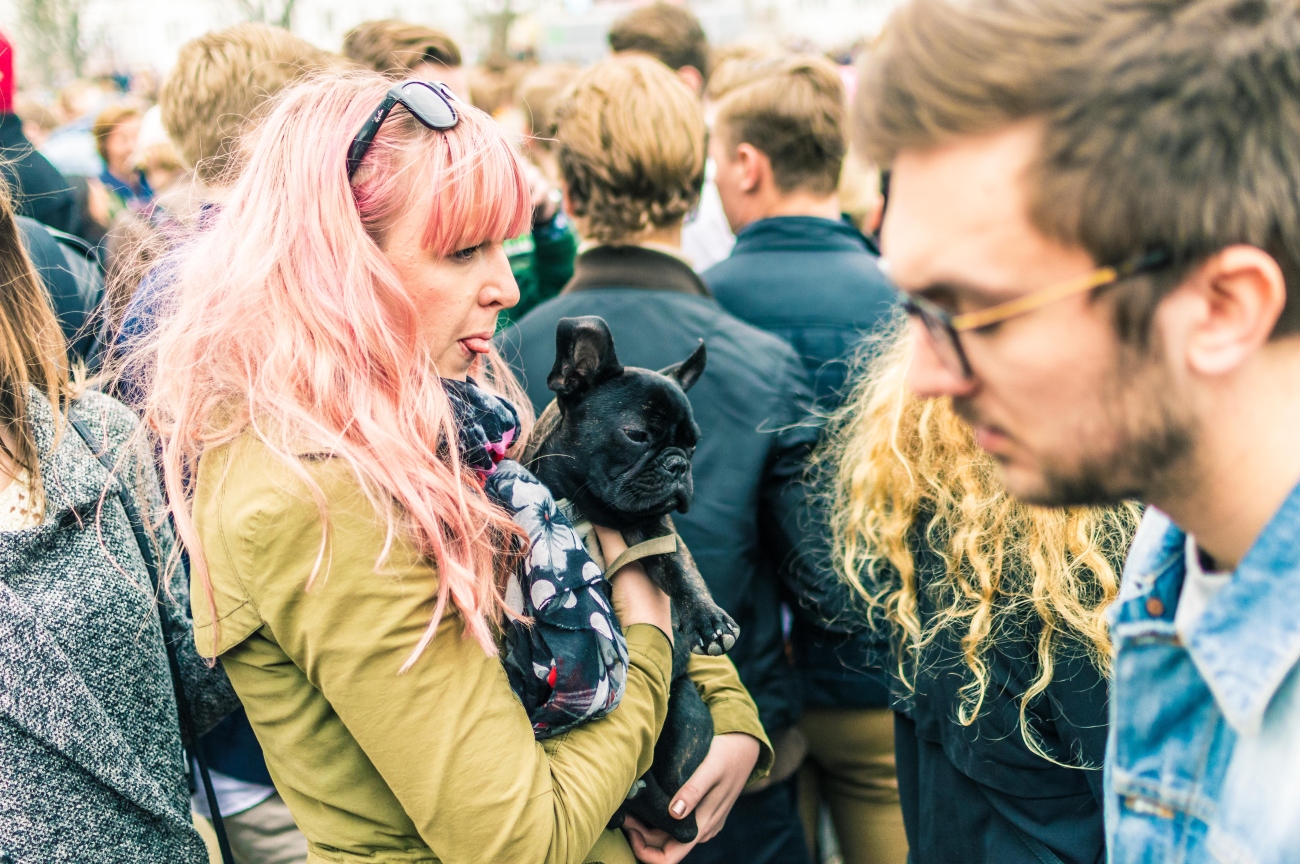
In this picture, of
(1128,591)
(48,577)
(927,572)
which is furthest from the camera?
(927,572)

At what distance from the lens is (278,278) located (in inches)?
63.4

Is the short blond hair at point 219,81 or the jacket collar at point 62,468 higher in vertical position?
the short blond hair at point 219,81

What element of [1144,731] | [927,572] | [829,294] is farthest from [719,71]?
[1144,731]

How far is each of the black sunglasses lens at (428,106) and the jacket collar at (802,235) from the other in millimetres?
1878

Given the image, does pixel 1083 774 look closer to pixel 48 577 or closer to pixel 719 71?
pixel 48 577

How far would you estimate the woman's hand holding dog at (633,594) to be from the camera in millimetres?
1774

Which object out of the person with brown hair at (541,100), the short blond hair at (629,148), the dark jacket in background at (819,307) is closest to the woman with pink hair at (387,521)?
the short blond hair at (629,148)

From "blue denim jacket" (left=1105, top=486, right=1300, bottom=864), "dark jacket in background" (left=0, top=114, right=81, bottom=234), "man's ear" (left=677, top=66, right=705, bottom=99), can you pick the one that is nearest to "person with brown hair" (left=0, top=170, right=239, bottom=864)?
"blue denim jacket" (left=1105, top=486, right=1300, bottom=864)

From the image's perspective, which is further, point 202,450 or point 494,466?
point 494,466

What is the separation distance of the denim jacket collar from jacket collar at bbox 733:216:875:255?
2.41 m

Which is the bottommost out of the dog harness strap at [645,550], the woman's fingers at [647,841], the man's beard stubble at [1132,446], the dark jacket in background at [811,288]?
the woman's fingers at [647,841]

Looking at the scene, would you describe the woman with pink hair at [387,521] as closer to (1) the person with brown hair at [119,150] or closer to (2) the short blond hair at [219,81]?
(2) the short blond hair at [219,81]

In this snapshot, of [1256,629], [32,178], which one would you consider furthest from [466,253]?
[32,178]

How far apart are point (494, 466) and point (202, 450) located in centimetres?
48
